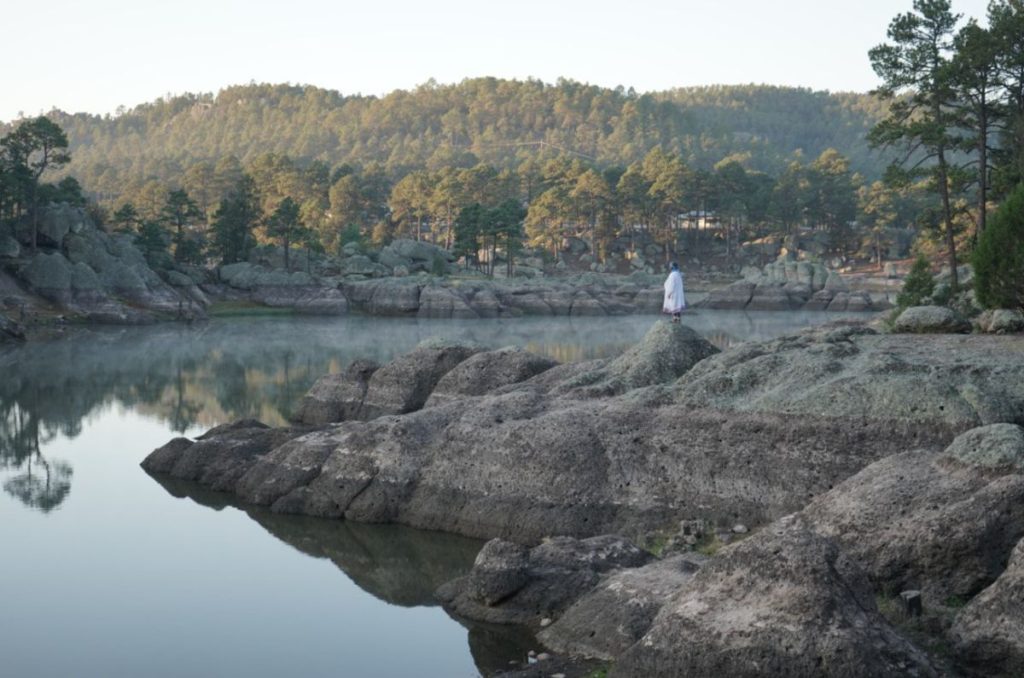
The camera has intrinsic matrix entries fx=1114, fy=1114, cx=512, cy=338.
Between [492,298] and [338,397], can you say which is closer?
[338,397]

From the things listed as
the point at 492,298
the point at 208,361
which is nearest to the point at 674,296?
the point at 208,361

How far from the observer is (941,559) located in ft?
46.3

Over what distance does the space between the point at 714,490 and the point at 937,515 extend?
5717 mm

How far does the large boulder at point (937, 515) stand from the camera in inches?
547

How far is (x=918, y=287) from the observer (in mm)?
48250

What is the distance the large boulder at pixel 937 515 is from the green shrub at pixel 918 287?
32.7 meters

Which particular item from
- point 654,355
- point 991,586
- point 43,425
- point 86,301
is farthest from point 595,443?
point 86,301

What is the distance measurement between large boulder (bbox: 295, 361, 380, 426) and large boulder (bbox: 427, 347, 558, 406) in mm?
3639

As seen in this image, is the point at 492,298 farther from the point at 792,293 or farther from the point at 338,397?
the point at 338,397

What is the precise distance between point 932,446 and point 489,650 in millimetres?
8181

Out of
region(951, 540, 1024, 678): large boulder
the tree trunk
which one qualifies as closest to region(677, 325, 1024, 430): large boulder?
region(951, 540, 1024, 678): large boulder

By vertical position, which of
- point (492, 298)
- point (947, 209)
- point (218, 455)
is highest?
point (947, 209)

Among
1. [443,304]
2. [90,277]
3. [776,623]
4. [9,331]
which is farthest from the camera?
[443,304]

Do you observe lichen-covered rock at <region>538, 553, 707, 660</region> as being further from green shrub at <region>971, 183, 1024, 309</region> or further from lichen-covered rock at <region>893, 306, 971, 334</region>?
green shrub at <region>971, 183, 1024, 309</region>
